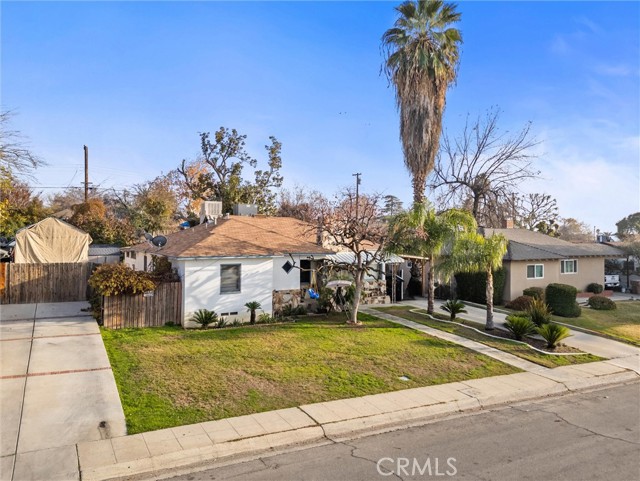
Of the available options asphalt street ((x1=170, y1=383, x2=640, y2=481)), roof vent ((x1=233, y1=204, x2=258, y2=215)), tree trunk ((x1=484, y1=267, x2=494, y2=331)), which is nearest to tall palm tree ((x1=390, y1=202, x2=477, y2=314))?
tree trunk ((x1=484, y1=267, x2=494, y2=331))

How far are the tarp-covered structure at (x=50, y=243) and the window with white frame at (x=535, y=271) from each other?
2536 centimetres

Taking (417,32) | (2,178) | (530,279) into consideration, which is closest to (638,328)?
(530,279)

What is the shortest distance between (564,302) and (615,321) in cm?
215

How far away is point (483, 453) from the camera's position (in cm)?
754

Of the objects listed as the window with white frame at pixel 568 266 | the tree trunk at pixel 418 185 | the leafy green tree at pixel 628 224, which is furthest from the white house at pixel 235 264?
the leafy green tree at pixel 628 224

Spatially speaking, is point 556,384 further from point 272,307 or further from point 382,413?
point 272,307

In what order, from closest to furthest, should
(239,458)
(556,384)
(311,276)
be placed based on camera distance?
(239,458) < (556,384) < (311,276)

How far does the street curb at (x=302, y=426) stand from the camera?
6.98 m

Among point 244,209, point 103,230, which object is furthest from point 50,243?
point 244,209

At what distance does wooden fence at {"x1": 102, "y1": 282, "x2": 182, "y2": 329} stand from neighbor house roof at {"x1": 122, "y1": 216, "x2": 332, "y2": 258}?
4.69 feet

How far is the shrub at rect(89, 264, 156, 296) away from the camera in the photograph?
15703mm

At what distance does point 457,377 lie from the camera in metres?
11.8

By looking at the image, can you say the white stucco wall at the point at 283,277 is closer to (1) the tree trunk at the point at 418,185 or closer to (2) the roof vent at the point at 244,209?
(2) the roof vent at the point at 244,209

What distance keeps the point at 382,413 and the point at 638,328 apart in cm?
1564
